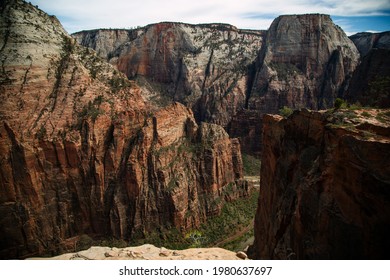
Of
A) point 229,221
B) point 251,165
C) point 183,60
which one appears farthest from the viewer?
point 183,60

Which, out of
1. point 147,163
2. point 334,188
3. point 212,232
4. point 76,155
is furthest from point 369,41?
point 334,188

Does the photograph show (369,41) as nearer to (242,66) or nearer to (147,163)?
(242,66)

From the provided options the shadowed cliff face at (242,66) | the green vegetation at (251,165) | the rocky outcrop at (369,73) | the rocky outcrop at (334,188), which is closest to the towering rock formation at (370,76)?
the rocky outcrop at (369,73)

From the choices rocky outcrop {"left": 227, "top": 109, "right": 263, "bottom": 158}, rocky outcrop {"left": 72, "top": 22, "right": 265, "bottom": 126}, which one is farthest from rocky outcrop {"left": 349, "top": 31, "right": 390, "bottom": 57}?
rocky outcrop {"left": 227, "top": 109, "right": 263, "bottom": 158}

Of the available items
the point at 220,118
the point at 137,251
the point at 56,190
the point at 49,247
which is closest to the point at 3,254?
the point at 49,247

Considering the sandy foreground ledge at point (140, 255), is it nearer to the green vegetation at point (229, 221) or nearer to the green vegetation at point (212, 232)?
the green vegetation at point (212, 232)

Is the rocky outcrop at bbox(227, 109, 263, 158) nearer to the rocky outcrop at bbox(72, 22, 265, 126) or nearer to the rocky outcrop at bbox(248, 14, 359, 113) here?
the rocky outcrop at bbox(248, 14, 359, 113)

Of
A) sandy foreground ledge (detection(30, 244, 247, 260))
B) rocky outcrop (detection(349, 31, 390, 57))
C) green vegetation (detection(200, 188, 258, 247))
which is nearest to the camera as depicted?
sandy foreground ledge (detection(30, 244, 247, 260))
